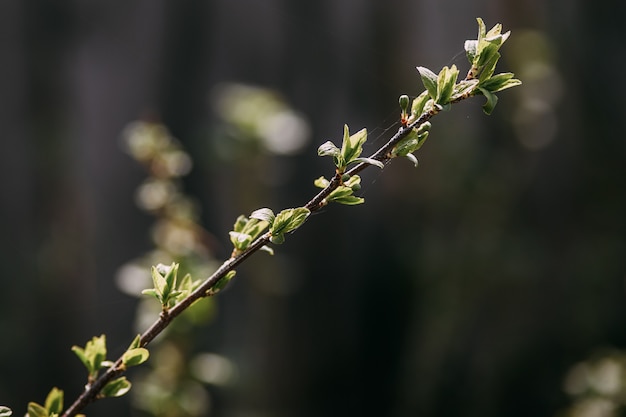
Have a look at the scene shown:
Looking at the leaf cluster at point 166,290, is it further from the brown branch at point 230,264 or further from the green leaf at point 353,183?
the green leaf at point 353,183

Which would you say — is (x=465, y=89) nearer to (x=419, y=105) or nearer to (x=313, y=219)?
(x=419, y=105)

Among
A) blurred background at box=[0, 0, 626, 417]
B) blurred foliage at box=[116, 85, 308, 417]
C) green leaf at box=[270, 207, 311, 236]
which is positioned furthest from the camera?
blurred background at box=[0, 0, 626, 417]

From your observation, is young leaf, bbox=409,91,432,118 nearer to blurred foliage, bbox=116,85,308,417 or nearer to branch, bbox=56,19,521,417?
branch, bbox=56,19,521,417

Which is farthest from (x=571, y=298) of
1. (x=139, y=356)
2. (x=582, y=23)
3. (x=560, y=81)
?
(x=139, y=356)

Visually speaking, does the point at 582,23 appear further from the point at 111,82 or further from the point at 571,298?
the point at 111,82

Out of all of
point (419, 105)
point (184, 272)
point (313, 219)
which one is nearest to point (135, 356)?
point (419, 105)

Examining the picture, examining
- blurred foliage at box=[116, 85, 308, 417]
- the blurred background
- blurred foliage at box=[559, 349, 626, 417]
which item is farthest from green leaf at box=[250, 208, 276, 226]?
the blurred background

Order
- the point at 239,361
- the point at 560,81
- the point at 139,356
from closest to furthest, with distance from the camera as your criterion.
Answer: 1. the point at 139,356
2. the point at 239,361
3. the point at 560,81
